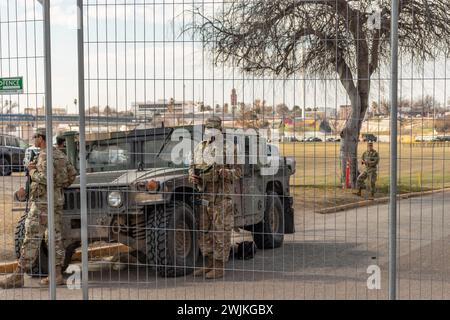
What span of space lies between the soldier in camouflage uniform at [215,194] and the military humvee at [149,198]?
0.15 metres

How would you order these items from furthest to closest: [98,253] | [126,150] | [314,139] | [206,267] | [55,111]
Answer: [98,253], [126,150], [206,267], [55,111], [314,139]

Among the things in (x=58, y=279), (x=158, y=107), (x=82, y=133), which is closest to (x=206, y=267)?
(x=58, y=279)

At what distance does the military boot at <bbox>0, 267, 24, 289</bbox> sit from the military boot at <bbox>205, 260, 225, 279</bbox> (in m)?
2.13

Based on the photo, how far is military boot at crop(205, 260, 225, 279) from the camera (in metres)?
7.83

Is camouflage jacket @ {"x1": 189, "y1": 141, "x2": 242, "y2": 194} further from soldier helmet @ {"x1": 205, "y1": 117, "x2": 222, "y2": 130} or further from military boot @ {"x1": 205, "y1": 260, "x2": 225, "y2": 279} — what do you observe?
military boot @ {"x1": 205, "y1": 260, "x2": 225, "y2": 279}

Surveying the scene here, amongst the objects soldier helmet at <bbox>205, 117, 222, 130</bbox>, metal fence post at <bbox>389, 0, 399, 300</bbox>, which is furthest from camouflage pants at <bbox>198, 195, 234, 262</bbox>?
metal fence post at <bbox>389, 0, 399, 300</bbox>

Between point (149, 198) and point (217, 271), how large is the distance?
1184 millimetres

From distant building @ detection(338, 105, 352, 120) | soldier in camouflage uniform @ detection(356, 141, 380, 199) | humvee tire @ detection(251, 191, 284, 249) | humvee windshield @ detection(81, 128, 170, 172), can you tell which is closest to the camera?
distant building @ detection(338, 105, 352, 120)

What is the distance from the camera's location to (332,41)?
6355 millimetres

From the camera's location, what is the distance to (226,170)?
25.5 feet

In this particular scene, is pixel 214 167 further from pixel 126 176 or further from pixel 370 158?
pixel 370 158

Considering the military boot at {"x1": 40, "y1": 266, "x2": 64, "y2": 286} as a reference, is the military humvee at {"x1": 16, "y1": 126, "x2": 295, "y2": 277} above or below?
above
